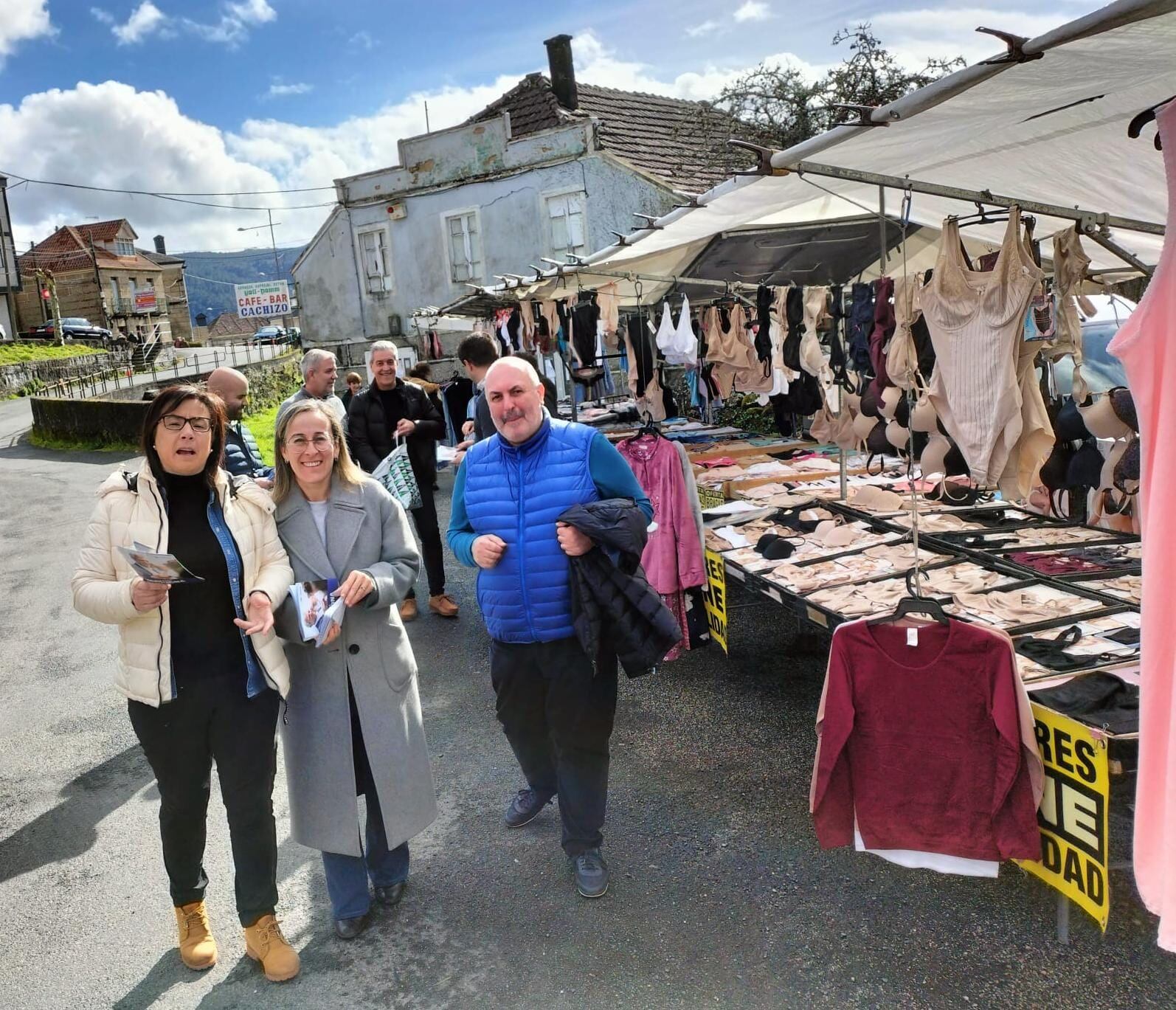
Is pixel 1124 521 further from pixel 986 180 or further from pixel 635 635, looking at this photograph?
pixel 635 635

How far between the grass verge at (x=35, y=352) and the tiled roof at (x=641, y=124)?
22361 mm

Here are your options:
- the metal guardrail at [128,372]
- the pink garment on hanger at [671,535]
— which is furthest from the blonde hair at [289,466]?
the metal guardrail at [128,372]

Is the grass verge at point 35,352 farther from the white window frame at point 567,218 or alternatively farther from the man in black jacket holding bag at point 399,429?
the man in black jacket holding bag at point 399,429

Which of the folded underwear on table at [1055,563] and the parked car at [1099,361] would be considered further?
the parked car at [1099,361]

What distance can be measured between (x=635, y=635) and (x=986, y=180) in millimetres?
3174

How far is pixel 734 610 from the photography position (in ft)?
21.9

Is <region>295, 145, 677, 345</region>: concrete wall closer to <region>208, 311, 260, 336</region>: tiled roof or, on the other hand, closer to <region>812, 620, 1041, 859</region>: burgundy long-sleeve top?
<region>812, 620, 1041, 859</region>: burgundy long-sleeve top

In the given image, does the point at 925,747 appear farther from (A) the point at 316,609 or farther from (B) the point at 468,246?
(B) the point at 468,246

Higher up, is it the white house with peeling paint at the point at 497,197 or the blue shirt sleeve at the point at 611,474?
the white house with peeling paint at the point at 497,197

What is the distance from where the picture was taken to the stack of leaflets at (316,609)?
2814mm

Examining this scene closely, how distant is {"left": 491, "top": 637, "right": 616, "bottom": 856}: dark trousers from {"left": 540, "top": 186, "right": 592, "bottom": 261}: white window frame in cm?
1729

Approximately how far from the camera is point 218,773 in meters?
2.92

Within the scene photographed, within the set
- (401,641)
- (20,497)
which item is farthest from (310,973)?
(20,497)

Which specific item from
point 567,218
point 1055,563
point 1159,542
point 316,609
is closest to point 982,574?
point 1055,563
